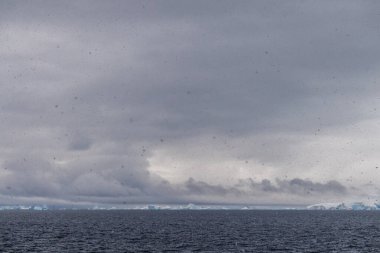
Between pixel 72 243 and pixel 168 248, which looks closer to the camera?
pixel 168 248

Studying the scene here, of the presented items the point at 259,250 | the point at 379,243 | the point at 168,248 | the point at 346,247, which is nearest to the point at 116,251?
the point at 168,248

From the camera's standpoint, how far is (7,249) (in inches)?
4641

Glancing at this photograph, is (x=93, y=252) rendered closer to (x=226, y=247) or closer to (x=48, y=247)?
(x=48, y=247)

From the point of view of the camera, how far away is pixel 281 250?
119625 millimetres

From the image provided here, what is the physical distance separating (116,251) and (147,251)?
7751 mm

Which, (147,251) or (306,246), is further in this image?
(306,246)

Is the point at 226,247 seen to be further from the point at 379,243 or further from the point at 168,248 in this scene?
the point at 379,243

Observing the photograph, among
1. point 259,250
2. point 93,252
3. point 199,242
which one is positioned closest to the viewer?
point 93,252

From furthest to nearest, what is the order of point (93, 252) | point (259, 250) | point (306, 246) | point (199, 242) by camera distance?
1. point (199, 242)
2. point (306, 246)
3. point (259, 250)
4. point (93, 252)

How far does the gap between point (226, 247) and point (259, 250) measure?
9706mm

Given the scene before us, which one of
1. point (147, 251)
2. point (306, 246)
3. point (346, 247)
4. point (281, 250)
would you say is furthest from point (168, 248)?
point (346, 247)

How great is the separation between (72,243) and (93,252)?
24.0 m

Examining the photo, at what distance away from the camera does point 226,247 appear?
12538cm

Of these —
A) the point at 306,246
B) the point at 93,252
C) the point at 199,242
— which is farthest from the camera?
the point at 199,242
